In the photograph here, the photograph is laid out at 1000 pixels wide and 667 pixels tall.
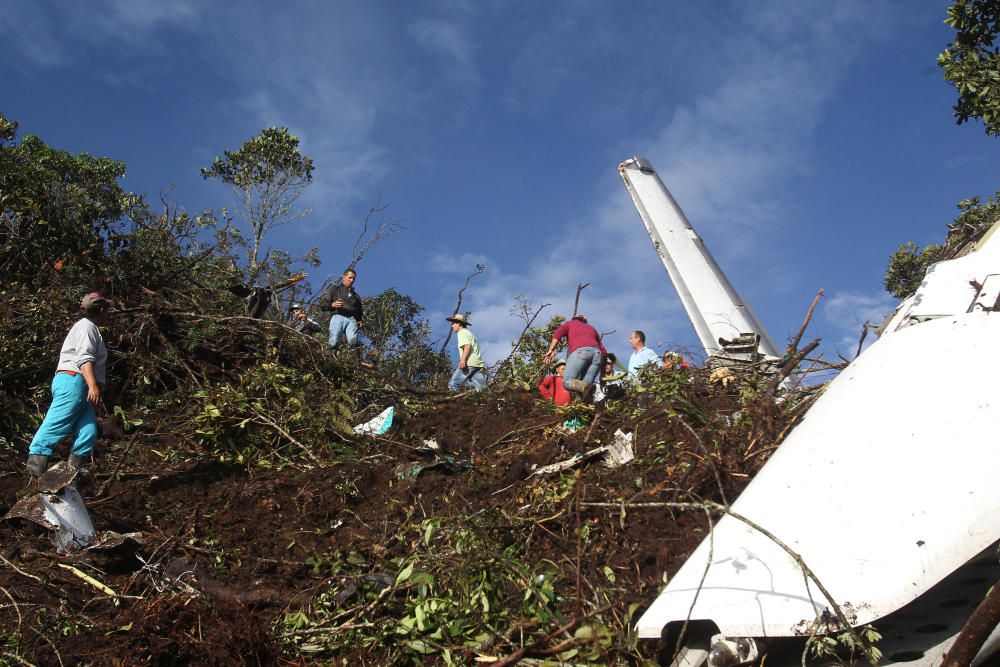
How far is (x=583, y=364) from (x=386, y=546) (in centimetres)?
338

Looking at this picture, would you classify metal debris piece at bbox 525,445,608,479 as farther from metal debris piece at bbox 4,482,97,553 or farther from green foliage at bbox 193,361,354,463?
metal debris piece at bbox 4,482,97,553

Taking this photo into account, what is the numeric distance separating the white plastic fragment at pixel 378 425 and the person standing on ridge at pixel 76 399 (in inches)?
87.5

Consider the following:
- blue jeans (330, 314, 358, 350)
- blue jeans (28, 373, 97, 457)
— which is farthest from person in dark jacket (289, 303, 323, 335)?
blue jeans (28, 373, 97, 457)

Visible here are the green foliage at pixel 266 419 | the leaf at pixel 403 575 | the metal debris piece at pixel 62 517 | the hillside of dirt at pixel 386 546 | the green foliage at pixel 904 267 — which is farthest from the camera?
the green foliage at pixel 904 267

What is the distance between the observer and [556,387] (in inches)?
302

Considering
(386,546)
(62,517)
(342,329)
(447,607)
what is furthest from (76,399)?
(342,329)

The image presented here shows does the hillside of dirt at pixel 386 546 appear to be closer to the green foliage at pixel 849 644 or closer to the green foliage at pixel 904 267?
the green foliage at pixel 849 644

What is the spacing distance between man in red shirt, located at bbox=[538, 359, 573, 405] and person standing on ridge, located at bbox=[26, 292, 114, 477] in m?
3.79

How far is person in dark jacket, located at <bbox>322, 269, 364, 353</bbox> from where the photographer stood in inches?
355

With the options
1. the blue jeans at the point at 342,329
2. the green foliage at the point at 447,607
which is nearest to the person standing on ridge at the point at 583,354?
the blue jeans at the point at 342,329

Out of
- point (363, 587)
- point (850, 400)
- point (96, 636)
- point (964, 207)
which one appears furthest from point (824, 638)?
point (964, 207)

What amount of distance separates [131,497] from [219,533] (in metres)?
0.91

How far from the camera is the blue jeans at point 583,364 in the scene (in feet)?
24.9

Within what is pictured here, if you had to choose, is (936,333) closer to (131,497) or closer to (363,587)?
(363,587)
